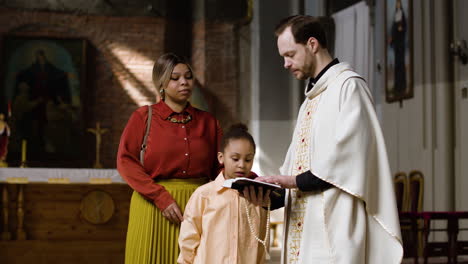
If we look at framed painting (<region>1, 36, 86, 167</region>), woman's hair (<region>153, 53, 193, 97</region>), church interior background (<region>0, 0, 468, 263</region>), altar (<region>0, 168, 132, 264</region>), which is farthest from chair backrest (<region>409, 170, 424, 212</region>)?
framed painting (<region>1, 36, 86, 167</region>)

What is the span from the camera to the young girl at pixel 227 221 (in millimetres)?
3332

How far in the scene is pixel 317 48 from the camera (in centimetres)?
286

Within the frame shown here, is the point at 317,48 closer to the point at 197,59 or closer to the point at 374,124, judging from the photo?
the point at 374,124

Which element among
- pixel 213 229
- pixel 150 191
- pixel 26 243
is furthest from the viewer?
pixel 26 243

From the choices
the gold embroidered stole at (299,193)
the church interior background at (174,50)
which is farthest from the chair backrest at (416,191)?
the gold embroidered stole at (299,193)

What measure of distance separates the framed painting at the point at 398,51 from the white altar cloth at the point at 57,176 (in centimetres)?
467

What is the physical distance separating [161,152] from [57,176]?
418 centimetres

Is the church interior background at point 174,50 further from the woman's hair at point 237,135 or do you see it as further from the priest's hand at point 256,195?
the priest's hand at point 256,195

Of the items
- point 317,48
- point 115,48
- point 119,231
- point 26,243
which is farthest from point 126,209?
point 115,48

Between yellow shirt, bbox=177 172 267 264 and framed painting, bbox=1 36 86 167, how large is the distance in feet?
32.2

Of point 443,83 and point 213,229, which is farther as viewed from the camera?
point 443,83

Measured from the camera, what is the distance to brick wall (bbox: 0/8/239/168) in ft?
42.8

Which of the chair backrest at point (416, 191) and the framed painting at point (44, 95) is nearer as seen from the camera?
the chair backrest at point (416, 191)

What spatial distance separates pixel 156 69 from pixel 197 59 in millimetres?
9733
